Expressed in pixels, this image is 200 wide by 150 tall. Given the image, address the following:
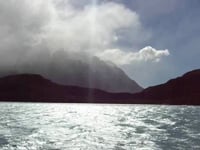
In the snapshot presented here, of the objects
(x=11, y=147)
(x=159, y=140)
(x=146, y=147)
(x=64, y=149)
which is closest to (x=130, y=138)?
(x=159, y=140)

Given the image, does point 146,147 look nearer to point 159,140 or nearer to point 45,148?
point 159,140

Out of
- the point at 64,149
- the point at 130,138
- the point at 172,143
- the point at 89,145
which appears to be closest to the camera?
the point at 64,149

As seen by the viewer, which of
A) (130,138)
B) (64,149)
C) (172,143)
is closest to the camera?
(64,149)

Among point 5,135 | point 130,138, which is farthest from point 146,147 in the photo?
point 5,135

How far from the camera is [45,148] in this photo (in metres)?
29.7

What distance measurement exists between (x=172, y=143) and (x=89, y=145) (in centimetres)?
850

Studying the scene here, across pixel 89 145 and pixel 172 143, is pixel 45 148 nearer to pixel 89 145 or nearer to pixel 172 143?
pixel 89 145

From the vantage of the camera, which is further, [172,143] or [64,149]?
[172,143]

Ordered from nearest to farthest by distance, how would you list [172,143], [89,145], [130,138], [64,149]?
[64,149]
[89,145]
[172,143]
[130,138]

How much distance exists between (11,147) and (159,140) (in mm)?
14909

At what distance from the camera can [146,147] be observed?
31.1m

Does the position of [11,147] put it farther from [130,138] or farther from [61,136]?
[130,138]

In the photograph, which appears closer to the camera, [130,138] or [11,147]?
[11,147]

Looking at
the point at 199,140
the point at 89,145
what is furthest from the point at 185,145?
the point at 89,145
